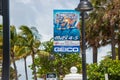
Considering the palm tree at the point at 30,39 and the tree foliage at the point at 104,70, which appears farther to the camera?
the palm tree at the point at 30,39

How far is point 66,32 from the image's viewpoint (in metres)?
15.8

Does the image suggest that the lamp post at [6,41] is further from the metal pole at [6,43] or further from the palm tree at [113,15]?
the palm tree at [113,15]

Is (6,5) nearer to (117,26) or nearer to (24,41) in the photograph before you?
(117,26)

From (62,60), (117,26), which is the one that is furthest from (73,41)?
(62,60)

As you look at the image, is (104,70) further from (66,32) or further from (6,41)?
(6,41)

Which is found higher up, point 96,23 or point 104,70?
point 96,23

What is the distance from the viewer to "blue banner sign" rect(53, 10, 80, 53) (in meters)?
15.6

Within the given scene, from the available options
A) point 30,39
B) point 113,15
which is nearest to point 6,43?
point 113,15

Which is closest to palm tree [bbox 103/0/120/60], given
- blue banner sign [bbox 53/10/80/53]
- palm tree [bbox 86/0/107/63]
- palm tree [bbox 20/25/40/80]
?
palm tree [bbox 86/0/107/63]

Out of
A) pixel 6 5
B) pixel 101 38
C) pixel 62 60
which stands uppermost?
pixel 6 5

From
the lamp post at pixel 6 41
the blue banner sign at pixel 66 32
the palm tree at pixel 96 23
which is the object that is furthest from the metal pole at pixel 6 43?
the palm tree at pixel 96 23

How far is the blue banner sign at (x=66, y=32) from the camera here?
15633 mm

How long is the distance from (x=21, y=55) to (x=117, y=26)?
19.8 meters

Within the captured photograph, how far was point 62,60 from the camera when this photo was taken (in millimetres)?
74312
